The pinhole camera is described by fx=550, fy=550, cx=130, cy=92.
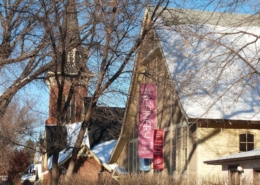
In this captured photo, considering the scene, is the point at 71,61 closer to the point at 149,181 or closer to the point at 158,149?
the point at 158,149

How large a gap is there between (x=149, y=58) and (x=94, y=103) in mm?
3867

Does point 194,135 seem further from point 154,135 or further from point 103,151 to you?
point 103,151

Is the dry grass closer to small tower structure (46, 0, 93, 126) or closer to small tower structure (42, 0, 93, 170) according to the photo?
small tower structure (42, 0, 93, 170)

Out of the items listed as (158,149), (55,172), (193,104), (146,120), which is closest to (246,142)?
(193,104)

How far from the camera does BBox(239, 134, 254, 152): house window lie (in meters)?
20.5

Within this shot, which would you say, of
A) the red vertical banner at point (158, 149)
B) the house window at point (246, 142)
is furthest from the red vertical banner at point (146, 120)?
the house window at point (246, 142)

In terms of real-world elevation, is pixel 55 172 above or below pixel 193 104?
below

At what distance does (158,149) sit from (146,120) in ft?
4.84

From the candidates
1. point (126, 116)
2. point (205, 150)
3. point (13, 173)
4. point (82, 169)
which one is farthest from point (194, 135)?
point (13, 173)

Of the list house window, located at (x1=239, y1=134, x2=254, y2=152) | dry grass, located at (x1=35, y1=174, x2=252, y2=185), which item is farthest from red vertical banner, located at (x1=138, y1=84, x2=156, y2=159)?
dry grass, located at (x1=35, y1=174, x2=252, y2=185)

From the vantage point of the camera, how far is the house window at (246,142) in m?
20.5

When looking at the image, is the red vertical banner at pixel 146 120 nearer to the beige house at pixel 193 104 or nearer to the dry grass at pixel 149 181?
the beige house at pixel 193 104

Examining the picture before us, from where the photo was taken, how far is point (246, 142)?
67.4ft

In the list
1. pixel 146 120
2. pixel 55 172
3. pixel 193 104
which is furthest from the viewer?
pixel 146 120
